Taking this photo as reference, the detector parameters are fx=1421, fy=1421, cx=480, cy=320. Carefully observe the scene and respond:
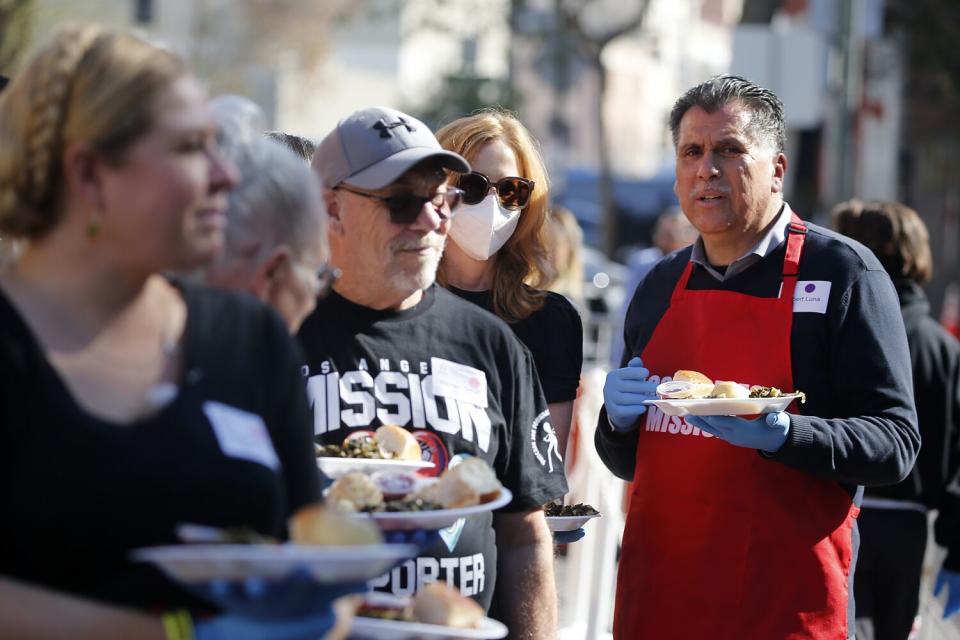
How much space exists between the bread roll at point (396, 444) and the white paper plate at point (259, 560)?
0.93m

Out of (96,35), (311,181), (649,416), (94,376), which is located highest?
(96,35)

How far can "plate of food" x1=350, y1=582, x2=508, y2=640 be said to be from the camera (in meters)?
2.04

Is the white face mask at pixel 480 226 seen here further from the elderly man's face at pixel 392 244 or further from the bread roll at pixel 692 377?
the elderly man's face at pixel 392 244

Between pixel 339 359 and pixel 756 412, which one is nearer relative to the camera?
pixel 339 359

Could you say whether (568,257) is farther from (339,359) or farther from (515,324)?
(339,359)

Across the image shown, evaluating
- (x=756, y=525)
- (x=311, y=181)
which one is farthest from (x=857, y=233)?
(x=311, y=181)

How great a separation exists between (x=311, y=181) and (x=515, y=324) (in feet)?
5.23

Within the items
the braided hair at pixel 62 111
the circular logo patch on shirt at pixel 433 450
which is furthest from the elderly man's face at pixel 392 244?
the braided hair at pixel 62 111

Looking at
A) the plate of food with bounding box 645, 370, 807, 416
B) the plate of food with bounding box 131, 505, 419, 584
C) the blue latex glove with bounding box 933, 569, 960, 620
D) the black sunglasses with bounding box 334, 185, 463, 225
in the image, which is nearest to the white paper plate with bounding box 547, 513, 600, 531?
the plate of food with bounding box 645, 370, 807, 416

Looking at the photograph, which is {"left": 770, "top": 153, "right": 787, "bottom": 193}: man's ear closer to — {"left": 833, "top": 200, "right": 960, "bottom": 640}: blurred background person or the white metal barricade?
{"left": 833, "top": 200, "right": 960, "bottom": 640}: blurred background person

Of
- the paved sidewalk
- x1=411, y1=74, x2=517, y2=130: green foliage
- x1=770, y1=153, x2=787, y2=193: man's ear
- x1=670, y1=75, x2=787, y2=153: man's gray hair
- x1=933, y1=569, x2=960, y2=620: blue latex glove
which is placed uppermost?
x1=411, y1=74, x2=517, y2=130: green foliage

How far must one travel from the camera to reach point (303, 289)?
2.28 metres

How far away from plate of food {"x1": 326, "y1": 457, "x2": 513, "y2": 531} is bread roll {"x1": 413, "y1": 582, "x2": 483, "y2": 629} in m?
0.15

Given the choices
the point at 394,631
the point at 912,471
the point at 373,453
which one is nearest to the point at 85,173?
the point at 394,631
